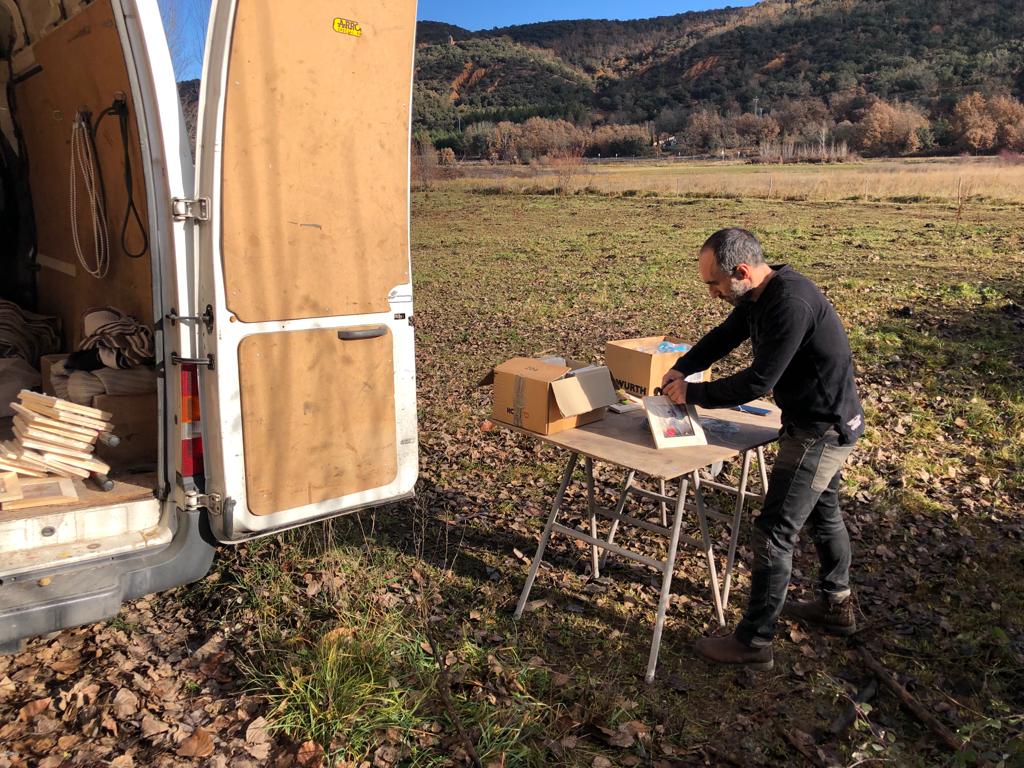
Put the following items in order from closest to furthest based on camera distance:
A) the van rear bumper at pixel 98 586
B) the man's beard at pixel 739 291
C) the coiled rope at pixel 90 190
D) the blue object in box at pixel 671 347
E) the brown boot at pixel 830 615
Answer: the van rear bumper at pixel 98 586 < the man's beard at pixel 739 291 < the brown boot at pixel 830 615 < the blue object in box at pixel 671 347 < the coiled rope at pixel 90 190

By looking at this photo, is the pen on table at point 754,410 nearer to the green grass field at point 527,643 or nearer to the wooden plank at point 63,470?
the green grass field at point 527,643

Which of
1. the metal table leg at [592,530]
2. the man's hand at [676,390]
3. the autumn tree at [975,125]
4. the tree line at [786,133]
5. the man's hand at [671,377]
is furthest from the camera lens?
the tree line at [786,133]

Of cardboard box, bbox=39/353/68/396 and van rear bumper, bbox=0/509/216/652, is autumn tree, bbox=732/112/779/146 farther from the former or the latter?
van rear bumper, bbox=0/509/216/652

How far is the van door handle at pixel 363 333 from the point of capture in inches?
135

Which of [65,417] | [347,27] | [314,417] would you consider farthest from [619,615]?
[347,27]

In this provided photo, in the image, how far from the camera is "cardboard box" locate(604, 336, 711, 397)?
4086 mm

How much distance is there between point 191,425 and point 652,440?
2122 millimetres

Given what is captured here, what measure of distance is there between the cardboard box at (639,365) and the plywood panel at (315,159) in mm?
1340

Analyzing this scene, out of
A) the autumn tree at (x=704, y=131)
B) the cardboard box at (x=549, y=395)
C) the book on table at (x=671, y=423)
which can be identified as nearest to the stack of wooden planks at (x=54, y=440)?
the cardboard box at (x=549, y=395)

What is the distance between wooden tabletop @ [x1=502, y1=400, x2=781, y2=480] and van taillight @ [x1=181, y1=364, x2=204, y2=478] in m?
1.57

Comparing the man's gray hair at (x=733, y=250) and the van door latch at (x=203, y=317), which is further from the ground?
the man's gray hair at (x=733, y=250)

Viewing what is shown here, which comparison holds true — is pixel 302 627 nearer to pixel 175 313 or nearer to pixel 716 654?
pixel 175 313

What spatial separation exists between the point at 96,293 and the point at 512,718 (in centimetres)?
380

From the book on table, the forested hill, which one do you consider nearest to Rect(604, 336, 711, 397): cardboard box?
the book on table
